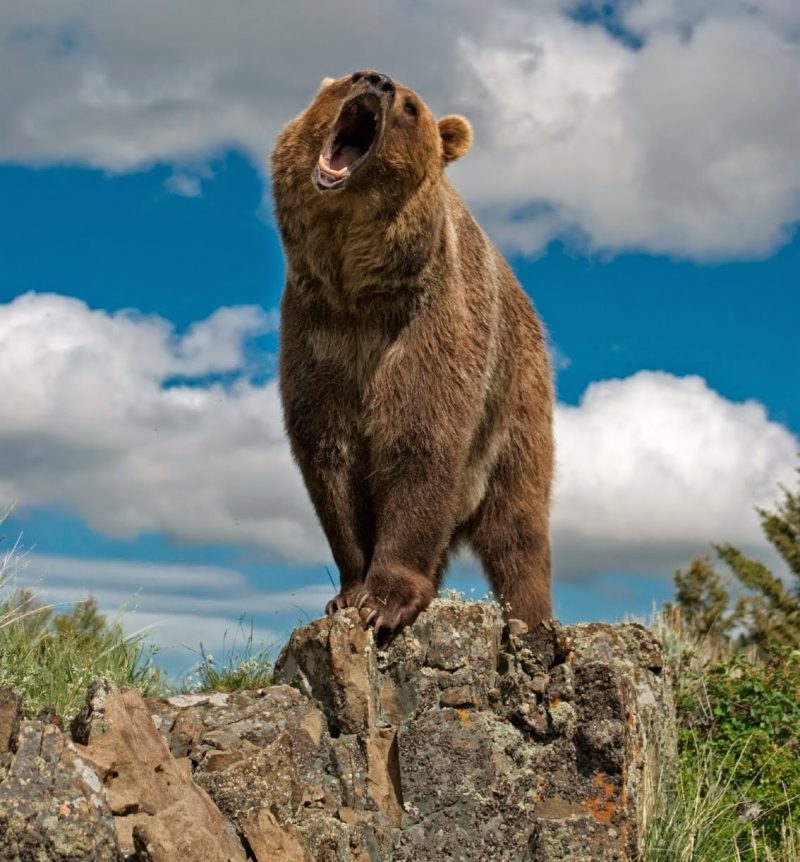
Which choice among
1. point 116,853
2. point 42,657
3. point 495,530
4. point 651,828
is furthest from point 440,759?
point 42,657

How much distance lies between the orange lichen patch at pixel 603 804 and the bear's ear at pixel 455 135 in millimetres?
3748

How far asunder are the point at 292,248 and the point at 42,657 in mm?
3566

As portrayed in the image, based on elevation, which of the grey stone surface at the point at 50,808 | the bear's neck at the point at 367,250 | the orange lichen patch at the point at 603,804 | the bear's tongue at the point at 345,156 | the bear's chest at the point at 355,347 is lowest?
the grey stone surface at the point at 50,808

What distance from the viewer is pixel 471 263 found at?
7.09m

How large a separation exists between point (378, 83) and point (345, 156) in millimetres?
432

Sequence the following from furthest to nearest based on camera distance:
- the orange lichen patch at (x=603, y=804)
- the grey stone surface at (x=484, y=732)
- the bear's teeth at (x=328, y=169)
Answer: the bear's teeth at (x=328, y=169)
the orange lichen patch at (x=603, y=804)
the grey stone surface at (x=484, y=732)

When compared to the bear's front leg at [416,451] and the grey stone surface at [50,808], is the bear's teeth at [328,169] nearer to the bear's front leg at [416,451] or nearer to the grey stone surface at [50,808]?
the bear's front leg at [416,451]

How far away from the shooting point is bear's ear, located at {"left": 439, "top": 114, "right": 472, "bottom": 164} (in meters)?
6.86

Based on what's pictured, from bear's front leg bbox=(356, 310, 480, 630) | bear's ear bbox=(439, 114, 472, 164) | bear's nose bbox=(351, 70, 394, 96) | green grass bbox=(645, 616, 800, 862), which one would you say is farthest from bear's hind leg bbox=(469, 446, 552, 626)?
bear's nose bbox=(351, 70, 394, 96)

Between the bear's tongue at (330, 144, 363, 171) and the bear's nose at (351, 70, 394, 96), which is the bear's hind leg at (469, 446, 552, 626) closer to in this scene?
Answer: the bear's tongue at (330, 144, 363, 171)

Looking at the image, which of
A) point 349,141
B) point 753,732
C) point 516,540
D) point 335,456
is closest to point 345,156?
point 349,141

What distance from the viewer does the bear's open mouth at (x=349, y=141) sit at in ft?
19.8

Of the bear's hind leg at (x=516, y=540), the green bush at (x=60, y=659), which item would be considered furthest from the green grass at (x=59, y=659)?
the bear's hind leg at (x=516, y=540)

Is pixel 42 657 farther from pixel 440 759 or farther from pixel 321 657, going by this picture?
pixel 440 759
